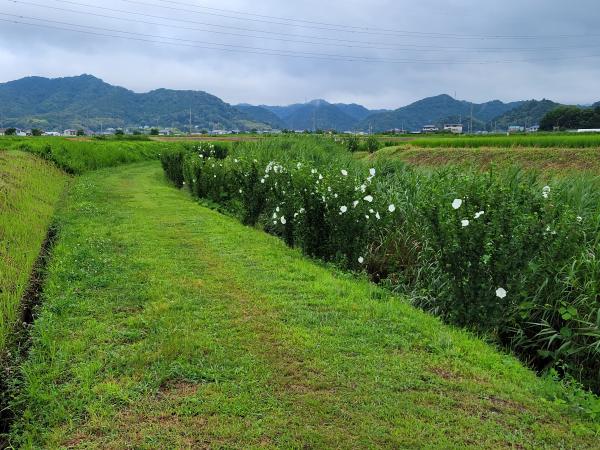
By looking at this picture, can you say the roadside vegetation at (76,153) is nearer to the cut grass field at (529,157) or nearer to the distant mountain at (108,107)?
the cut grass field at (529,157)

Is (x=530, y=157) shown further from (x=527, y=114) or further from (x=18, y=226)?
(x=527, y=114)

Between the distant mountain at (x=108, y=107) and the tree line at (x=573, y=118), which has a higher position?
the distant mountain at (x=108, y=107)

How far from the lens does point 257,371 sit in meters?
3.81

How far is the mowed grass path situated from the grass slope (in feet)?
1.05

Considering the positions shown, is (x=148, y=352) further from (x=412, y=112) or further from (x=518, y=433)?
(x=412, y=112)

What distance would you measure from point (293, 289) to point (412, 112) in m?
179

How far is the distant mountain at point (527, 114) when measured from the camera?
330 feet

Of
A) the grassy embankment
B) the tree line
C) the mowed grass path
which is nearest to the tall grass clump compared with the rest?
the mowed grass path

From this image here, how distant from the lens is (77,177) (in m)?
20.2

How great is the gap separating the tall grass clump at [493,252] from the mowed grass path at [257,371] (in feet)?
1.94

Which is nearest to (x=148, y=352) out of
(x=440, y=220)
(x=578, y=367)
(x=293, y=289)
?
(x=293, y=289)

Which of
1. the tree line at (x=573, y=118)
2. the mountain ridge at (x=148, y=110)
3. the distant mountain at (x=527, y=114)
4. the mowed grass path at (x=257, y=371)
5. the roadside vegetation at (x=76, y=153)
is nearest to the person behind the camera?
the mowed grass path at (x=257, y=371)

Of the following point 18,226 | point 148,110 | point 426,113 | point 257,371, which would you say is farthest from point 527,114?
point 148,110

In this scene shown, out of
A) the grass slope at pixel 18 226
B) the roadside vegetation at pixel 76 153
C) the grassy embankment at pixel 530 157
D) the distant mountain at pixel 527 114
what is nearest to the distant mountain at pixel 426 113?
the distant mountain at pixel 527 114
